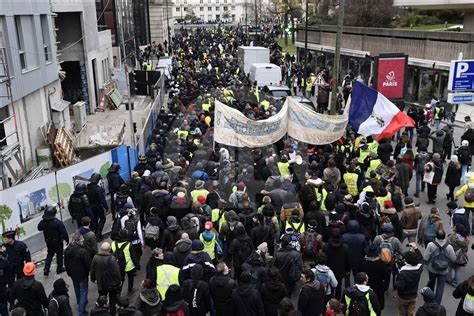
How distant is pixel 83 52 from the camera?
26.0m

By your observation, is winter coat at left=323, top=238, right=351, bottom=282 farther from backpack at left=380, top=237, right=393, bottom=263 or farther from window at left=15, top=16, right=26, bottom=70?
window at left=15, top=16, right=26, bottom=70

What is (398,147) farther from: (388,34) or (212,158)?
(388,34)

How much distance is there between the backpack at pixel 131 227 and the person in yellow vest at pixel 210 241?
1.21 meters

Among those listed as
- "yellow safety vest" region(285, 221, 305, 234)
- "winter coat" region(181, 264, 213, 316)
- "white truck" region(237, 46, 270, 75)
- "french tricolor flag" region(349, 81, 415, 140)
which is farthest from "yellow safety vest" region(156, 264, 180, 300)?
"white truck" region(237, 46, 270, 75)

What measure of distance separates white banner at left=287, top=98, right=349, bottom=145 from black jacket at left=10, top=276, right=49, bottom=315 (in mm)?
7750

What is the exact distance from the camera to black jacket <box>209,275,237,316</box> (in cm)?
701

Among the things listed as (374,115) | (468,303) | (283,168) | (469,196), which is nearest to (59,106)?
(283,168)

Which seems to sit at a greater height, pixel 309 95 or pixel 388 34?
pixel 388 34

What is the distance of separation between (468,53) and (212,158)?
48.0 ft

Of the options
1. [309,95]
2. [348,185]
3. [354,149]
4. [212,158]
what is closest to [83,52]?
[309,95]

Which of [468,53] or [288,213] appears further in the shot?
[468,53]

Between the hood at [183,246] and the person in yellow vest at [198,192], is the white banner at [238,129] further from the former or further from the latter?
the hood at [183,246]

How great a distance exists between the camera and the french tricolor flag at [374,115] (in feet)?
41.8

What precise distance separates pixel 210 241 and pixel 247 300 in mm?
1927
